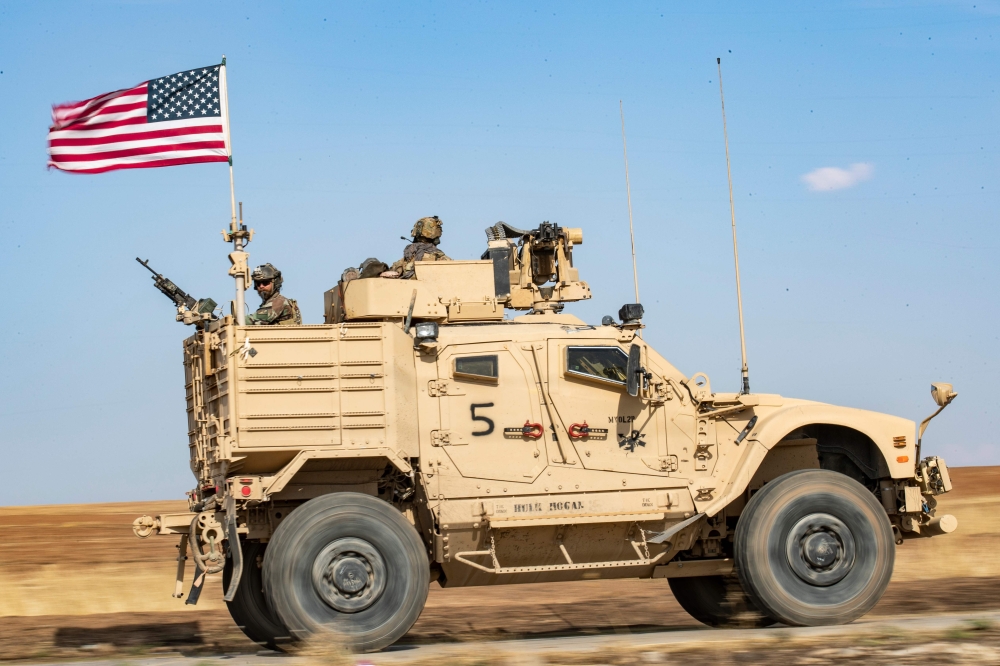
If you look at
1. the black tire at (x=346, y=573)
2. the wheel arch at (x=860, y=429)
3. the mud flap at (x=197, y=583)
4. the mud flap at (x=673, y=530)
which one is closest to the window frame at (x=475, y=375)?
the black tire at (x=346, y=573)

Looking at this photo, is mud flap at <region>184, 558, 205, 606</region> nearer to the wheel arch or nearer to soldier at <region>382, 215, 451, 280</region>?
soldier at <region>382, 215, 451, 280</region>

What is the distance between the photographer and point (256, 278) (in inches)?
467

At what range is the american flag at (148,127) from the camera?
39.5ft

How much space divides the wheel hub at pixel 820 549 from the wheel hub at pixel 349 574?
3671 mm

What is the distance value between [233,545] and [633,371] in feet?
12.3

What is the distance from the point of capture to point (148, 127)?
39.8 ft

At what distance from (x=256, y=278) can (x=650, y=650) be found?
5.19 metres

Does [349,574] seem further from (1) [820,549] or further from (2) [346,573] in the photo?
(1) [820,549]

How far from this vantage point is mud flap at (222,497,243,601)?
984cm

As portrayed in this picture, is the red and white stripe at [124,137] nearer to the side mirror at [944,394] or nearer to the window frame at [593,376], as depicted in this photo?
the window frame at [593,376]

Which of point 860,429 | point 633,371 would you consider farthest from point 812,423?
point 633,371

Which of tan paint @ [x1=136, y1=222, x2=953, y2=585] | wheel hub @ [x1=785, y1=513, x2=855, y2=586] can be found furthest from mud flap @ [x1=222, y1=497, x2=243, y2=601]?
wheel hub @ [x1=785, y1=513, x2=855, y2=586]

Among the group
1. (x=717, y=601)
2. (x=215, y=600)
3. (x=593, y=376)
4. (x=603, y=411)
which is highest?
(x=593, y=376)

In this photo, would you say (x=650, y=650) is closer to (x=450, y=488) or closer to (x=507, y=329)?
(x=450, y=488)
